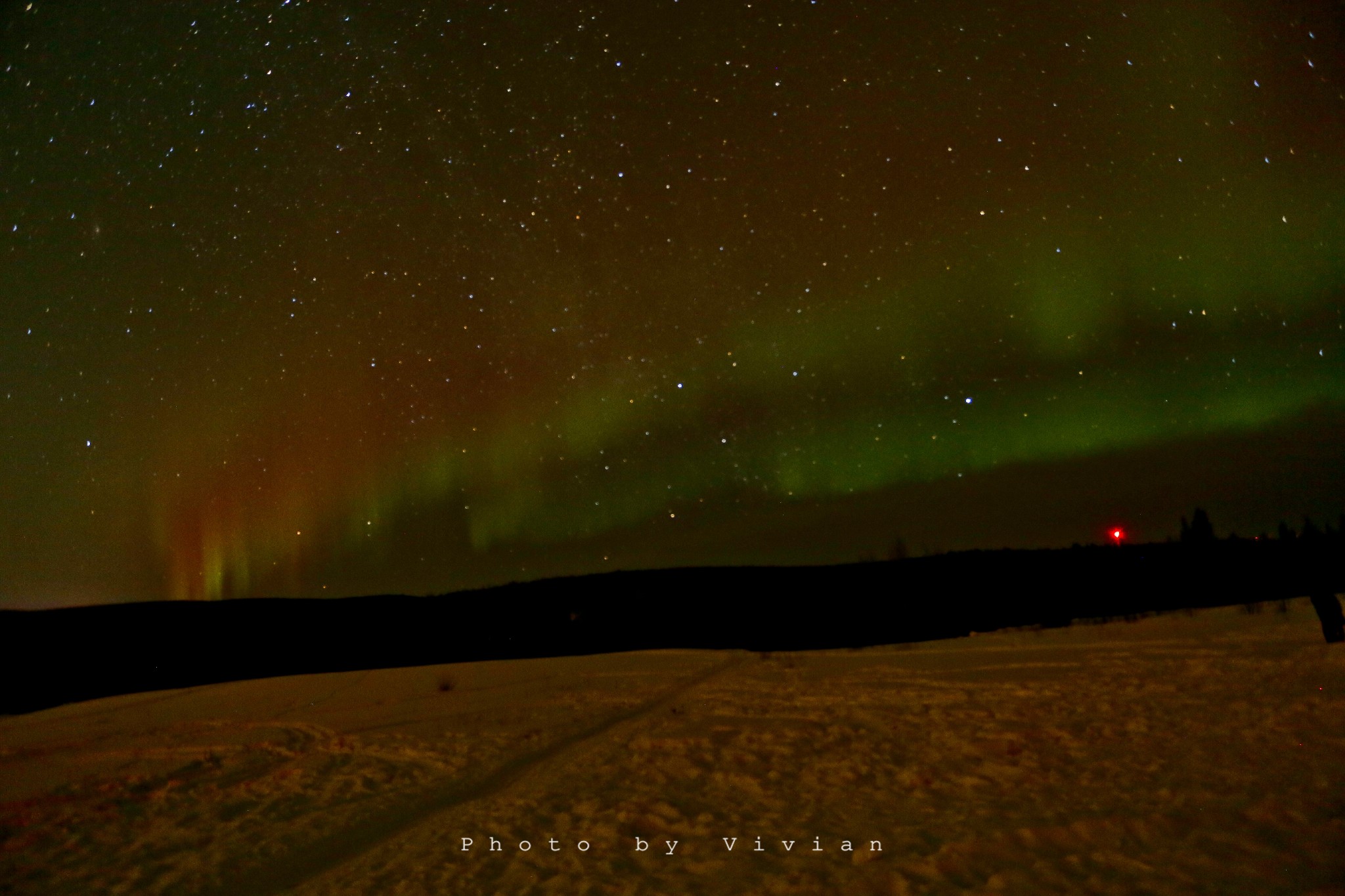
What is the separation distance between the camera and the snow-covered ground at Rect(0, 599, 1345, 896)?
4.98 m

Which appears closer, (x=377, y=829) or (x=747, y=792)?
(x=377, y=829)

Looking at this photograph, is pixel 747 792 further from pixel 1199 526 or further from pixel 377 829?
pixel 1199 526

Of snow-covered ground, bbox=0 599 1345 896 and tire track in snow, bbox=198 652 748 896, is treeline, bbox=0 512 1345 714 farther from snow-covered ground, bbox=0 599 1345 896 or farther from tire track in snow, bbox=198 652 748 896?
Result: tire track in snow, bbox=198 652 748 896

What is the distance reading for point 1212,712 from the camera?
868 cm

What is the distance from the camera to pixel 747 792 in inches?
275

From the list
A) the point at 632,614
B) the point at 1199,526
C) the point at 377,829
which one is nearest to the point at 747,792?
the point at 377,829

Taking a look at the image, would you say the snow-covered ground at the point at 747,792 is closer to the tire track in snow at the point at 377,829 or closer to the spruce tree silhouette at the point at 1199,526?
the tire track in snow at the point at 377,829

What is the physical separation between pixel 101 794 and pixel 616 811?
5.67m

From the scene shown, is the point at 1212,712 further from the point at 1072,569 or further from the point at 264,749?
the point at 1072,569

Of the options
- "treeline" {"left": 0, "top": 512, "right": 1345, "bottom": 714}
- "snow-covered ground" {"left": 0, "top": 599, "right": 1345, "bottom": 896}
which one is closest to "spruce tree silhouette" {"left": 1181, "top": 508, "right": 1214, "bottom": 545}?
"treeline" {"left": 0, "top": 512, "right": 1345, "bottom": 714}

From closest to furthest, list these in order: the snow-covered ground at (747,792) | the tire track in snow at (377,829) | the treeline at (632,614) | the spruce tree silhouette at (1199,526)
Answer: the snow-covered ground at (747,792) → the tire track in snow at (377,829) → the treeline at (632,614) → the spruce tree silhouette at (1199,526)

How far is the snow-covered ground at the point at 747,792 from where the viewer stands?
16.3 feet

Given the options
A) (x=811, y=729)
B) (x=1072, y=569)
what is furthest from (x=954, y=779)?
(x=1072, y=569)

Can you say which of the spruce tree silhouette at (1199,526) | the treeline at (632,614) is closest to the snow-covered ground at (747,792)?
the treeline at (632,614)
